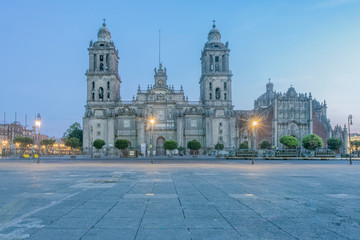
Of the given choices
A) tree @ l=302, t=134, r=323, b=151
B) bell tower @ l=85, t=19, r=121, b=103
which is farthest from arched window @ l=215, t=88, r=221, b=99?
bell tower @ l=85, t=19, r=121, b=103

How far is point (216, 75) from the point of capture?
70438mm

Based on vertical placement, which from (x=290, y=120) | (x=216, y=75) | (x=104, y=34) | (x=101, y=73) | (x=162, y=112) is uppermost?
(x=104, y=34)

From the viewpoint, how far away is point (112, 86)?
225 ft

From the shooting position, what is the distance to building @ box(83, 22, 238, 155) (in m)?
67.8

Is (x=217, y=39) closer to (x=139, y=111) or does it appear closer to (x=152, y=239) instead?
(x=139, y=111)

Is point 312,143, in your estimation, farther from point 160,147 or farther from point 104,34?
point 104,34

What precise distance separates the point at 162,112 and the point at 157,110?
4.38 ft

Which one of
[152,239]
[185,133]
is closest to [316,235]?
[152,239]

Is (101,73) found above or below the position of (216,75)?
above

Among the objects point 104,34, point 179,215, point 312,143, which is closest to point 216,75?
point 312,143

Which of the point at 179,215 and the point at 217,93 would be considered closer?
the point at 179,215

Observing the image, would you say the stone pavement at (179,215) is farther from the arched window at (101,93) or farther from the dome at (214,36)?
the dome at (214,36)

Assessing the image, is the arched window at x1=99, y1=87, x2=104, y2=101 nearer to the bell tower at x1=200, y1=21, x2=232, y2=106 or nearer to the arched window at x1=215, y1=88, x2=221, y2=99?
the bell tower at x1=200, y1=21, x2=232, y2=106

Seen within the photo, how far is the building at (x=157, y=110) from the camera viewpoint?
6781 cm
